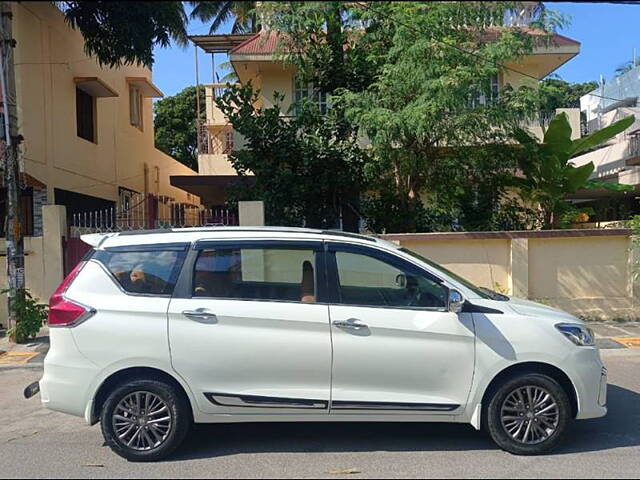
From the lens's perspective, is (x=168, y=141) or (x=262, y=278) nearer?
(x=262, y=278)

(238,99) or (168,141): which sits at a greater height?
(168,141)

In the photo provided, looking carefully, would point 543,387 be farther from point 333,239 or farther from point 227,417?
point 227,417

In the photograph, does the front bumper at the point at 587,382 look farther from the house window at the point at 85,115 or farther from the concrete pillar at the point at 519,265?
the house window at the point at 85,115

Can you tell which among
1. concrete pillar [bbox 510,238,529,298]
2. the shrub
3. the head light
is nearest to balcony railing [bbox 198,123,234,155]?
the shrub

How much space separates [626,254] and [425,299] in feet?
25.5

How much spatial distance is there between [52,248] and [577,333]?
359 inches

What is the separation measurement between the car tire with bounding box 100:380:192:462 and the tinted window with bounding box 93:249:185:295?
30.6 inches

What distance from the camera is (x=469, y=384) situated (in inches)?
188

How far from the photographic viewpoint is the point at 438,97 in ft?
32.1

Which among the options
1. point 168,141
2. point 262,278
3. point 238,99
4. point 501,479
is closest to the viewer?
point 501,479

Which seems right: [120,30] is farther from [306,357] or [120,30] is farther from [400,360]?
[400,360]

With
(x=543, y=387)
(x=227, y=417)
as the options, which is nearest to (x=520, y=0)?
(x=543, y=387)

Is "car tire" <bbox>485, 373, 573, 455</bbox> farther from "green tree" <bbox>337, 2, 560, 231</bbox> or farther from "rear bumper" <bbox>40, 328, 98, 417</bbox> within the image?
"green tree" <bbox>337, 2, 560, 231</bbox>

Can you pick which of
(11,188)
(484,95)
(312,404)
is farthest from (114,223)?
(312,404)
